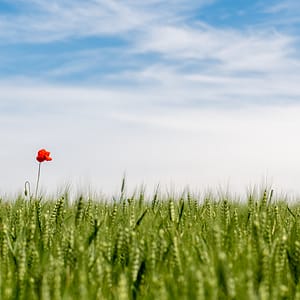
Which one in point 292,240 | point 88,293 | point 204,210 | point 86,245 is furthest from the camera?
point 204,210

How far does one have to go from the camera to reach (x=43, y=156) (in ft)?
17.7

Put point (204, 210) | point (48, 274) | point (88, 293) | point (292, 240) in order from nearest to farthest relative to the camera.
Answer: point (88, 293)
point (48, 274)
point (292, 240)
point (204, 210)

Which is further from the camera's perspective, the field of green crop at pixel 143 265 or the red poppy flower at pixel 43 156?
the red poppy flower at pixel 43 156

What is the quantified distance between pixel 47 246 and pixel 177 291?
1109 millimetres

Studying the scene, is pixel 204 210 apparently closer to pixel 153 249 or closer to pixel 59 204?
pixel 59 204

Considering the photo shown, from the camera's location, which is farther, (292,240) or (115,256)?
(292,240)

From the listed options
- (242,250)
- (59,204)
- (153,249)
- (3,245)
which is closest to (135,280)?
(153,249)

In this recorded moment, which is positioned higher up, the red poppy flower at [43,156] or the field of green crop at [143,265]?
the red poppy flower at [43,156]

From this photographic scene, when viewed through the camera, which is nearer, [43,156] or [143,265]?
[143,265]

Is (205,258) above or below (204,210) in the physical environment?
below

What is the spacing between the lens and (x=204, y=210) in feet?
13.8

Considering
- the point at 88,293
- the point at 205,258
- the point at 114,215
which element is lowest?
the point at 88,293

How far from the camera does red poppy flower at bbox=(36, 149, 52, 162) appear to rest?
17.6 ft

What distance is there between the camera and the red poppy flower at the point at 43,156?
17.6 ft
